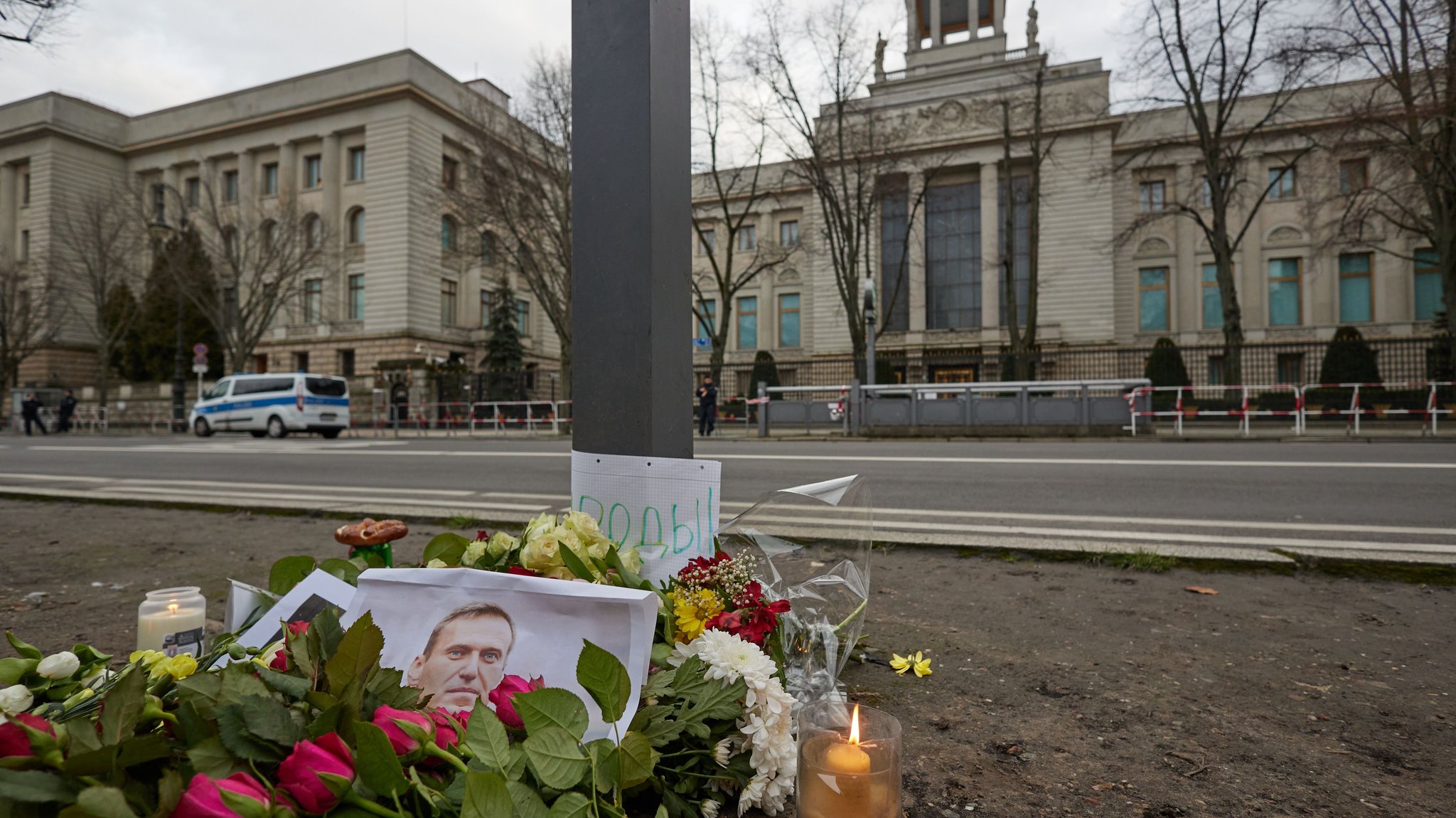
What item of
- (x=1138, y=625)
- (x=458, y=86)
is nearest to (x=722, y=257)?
(x=458, y=86)

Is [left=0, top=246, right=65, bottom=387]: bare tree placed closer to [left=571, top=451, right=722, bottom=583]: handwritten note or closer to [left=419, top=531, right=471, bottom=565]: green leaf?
[left=419, top=531, right=471, bottom=565]: green leaf

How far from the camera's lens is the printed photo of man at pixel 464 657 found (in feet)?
4.29

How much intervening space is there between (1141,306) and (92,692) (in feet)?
131

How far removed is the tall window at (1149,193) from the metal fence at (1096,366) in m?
7.62

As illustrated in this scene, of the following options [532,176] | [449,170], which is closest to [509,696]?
[532,176]

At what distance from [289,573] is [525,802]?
1.29 metres

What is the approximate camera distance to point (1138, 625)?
2531 millimetres

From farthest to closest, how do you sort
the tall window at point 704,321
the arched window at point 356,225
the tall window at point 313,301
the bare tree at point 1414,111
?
the tall window at point 313,301
the arched window at point 356,225
the tall window at point 704,321
the bare tree at point 1414,111

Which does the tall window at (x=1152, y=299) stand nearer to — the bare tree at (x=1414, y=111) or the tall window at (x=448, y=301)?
the bare tree at (x=1414, y=111)

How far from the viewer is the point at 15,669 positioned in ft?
3.90

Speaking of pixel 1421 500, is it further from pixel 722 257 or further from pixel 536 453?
pixel 722 257

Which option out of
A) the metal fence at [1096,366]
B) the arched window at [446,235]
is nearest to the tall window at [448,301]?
the arched window at [446,235]

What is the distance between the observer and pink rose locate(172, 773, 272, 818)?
777mm

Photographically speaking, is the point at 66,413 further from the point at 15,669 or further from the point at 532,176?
the point at 15,669
